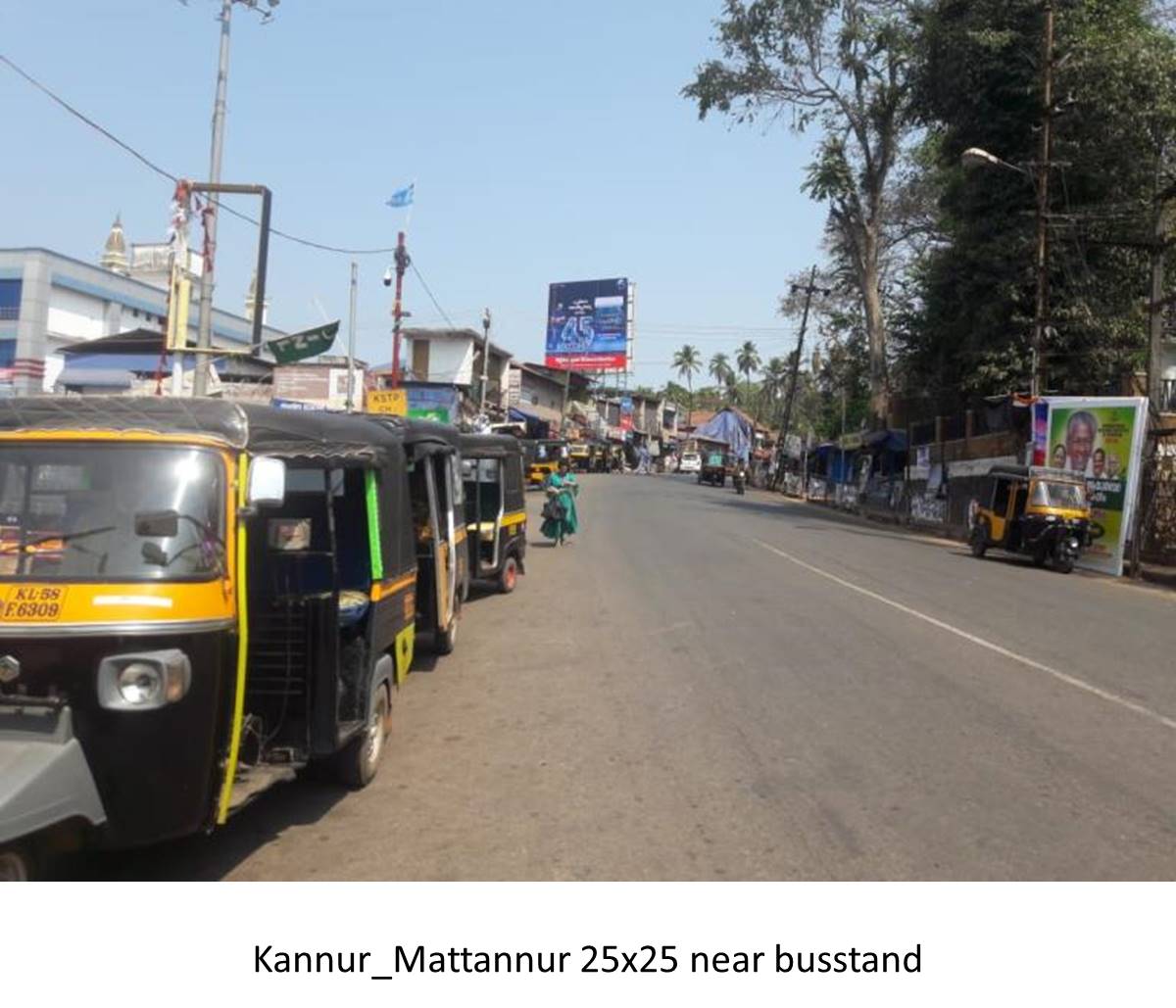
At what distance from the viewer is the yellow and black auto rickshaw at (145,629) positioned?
391cm

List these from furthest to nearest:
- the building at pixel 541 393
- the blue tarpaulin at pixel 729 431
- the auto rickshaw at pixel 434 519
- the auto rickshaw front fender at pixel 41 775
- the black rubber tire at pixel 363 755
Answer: the blue tarpaulin at pixel 729 431 → the building at pixel 541 393 → the auto rickshaw at pixel 434 519 → the black rubber tire at pixel 363 755 → the auto rickshaw front fender at pixel 41 775

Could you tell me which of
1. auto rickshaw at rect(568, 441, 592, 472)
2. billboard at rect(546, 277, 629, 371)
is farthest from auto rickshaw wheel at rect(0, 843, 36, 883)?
auto rickshaw at rect(568, 441, 592, 472)

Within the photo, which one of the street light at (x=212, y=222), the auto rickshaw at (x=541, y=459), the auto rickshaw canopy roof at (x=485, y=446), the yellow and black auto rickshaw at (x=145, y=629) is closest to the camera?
the yellow and black auto rickshaw at (x=145, y=629)

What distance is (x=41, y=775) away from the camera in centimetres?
363

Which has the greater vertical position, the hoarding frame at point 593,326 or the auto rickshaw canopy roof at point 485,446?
the hoarding frame at point 593,326

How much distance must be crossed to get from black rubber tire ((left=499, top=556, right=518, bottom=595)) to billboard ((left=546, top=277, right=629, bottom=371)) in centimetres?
4868

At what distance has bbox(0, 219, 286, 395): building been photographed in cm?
4097

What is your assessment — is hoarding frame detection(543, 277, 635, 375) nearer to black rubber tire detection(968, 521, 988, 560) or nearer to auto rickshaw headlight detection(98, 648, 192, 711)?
black rubber tire detection(968, 521, 988, 560)

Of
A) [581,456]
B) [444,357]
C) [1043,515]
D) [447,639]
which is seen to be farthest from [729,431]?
[447,639]

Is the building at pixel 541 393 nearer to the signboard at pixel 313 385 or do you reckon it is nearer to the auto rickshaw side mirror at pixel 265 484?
the signboard at pixel 313 385

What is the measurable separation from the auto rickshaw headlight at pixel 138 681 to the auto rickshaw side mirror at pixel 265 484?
0.79 metres

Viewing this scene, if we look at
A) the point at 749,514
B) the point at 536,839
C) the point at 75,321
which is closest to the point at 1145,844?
the point at 536,839

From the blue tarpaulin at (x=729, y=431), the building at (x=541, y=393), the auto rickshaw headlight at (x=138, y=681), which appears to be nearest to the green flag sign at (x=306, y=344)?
the auto rickshaw headlight at (x=138, y=681)

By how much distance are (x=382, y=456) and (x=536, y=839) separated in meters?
2.52
